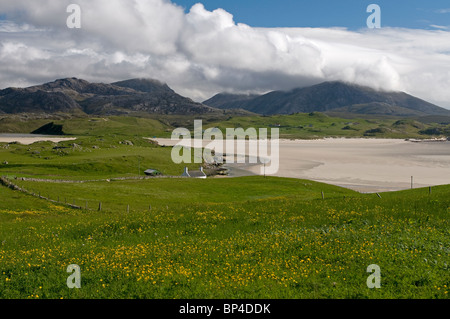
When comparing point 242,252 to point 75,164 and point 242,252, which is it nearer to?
point 242,252

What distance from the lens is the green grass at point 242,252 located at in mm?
15008

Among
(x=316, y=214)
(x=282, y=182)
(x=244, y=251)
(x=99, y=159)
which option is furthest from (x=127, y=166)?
(x=244, y=251)

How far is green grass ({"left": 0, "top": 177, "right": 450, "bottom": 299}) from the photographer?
49.2 ft

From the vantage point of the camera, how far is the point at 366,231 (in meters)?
24.1

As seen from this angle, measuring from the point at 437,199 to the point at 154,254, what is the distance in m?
28.1

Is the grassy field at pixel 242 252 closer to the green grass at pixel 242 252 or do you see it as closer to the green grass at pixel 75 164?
the green grass at pixel 242 252

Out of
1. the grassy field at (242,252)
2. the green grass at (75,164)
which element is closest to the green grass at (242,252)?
the grassy field at (242,252)

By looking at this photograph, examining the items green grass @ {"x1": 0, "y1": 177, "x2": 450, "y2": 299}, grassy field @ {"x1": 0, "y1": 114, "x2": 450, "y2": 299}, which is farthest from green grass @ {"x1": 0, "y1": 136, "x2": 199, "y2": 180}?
grassy field @ {"x1": 0, "y1": 114, "x2": 450, "y2": 299}

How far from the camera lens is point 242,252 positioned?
19891 millimetres

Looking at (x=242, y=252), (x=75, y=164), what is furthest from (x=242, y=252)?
(x=75, y=164)

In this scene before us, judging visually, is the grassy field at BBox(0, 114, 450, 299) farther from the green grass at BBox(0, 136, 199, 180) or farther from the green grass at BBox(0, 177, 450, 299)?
the green grass at BBox(0, 136, 199, 180)

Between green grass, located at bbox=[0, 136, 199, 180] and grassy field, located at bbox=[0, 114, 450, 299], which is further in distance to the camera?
green grass, located at bbox=[0, 136, 199, 180]

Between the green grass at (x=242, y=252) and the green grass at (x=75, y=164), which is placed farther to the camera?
the green grass at (x=75, y=164)

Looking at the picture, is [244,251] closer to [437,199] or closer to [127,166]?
[437,199]
